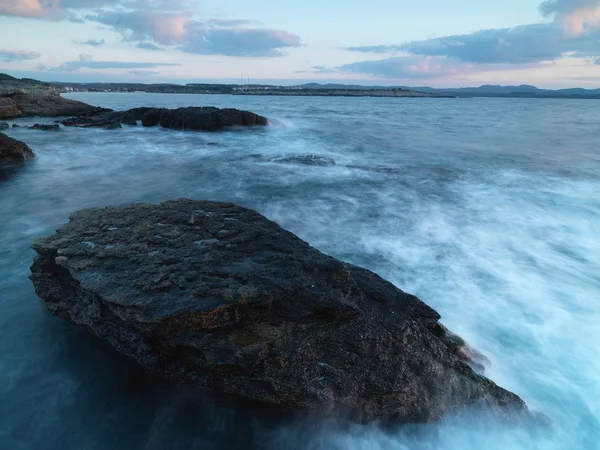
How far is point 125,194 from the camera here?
11812 mm

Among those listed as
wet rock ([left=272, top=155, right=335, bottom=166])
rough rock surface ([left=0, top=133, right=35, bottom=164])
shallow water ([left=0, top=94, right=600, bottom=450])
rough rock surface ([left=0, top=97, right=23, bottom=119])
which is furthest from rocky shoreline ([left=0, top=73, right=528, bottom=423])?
rough rock surface ([left=0, top=97, right=23, bottom=119])

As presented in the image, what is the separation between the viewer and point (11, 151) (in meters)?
15.2

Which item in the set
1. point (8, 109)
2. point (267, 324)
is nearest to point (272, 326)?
point (267, 324)

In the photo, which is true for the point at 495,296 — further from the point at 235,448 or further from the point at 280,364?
the point at 235,448

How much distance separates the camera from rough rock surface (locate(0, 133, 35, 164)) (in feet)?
48.7

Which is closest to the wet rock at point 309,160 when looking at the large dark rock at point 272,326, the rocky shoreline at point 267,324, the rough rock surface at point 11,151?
the rough rock surface at point 11,151

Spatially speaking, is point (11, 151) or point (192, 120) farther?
point (192, 120)

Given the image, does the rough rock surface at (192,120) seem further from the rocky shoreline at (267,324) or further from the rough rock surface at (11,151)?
the rocky shoreline at (267,324)

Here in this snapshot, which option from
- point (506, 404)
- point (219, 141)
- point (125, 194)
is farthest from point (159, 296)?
point (219, 141)

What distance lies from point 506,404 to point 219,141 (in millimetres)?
21330

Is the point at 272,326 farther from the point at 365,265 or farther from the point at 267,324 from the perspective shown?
the point at 365,265

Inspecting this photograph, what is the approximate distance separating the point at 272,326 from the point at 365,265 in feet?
12.2

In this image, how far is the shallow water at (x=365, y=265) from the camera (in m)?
4.10

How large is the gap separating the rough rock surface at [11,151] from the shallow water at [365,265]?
708mm
